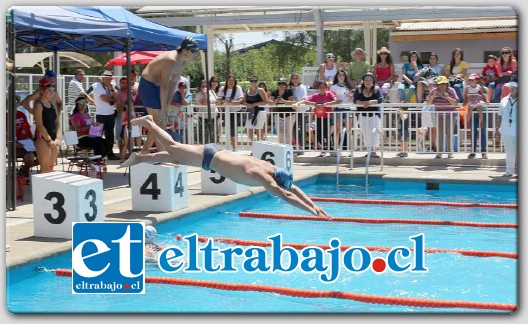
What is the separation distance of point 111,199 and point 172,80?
1.81 m

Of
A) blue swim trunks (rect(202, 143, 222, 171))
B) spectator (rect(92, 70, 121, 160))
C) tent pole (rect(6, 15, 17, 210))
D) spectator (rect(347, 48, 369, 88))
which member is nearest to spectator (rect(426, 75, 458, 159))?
spectator (rect(347, 48, 369, 88))

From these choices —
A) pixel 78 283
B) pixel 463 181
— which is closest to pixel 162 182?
pixel 78 283

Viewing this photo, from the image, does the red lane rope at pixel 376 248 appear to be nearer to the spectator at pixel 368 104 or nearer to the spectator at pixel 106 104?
the spectator at pixel 368 104

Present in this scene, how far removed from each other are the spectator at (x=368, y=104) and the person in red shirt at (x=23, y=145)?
6.11m

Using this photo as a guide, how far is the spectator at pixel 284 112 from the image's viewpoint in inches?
632

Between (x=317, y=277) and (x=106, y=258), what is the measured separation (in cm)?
215

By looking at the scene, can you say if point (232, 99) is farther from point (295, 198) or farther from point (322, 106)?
point (295, 198)

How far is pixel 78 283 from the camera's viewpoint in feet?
19.9

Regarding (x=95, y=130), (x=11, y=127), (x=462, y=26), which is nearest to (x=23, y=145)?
(x=95, y=130)

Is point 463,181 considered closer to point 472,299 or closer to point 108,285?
point 472,299

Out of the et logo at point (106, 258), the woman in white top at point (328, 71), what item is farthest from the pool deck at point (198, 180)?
the woman in white top at point (328, 71)

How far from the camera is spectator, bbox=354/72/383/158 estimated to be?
15.0 metres

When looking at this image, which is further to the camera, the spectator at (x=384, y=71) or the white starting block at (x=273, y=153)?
the spectator at (x=384, y=71)

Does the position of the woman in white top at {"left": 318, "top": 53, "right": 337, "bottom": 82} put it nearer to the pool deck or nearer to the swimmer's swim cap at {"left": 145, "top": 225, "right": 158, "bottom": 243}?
the pool deck
